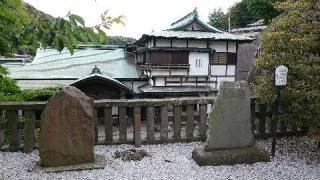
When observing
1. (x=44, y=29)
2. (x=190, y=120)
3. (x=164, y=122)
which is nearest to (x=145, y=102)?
(x=164, y=122)

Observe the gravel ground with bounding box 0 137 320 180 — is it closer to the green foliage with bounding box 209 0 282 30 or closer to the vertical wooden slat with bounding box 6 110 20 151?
the vertical wooden slat with bounding box 6 110 20 151

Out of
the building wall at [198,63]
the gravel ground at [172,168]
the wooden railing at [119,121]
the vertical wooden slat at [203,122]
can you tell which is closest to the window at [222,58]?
the building wall at [198,63]

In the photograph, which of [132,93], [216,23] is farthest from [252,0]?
[132,93]

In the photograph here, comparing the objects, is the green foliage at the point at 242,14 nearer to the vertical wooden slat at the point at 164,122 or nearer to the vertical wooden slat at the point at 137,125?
the vertical wooden slat at the point at 164,122

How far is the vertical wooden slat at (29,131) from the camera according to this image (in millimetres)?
7918

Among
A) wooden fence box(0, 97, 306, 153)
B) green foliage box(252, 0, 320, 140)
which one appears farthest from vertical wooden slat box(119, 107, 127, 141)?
green foliage box(252, 0, 320, 140)

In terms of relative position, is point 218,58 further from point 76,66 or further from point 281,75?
point 281,75

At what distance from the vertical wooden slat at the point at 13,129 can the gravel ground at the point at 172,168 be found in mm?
231

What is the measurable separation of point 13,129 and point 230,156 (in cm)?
513

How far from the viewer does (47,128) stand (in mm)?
6781

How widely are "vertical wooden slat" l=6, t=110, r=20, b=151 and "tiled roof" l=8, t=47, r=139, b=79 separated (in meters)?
12.7

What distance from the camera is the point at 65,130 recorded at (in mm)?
6871

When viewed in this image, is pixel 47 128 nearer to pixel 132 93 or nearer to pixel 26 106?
pixel 26 106

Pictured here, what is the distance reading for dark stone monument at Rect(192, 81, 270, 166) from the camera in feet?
24.2
